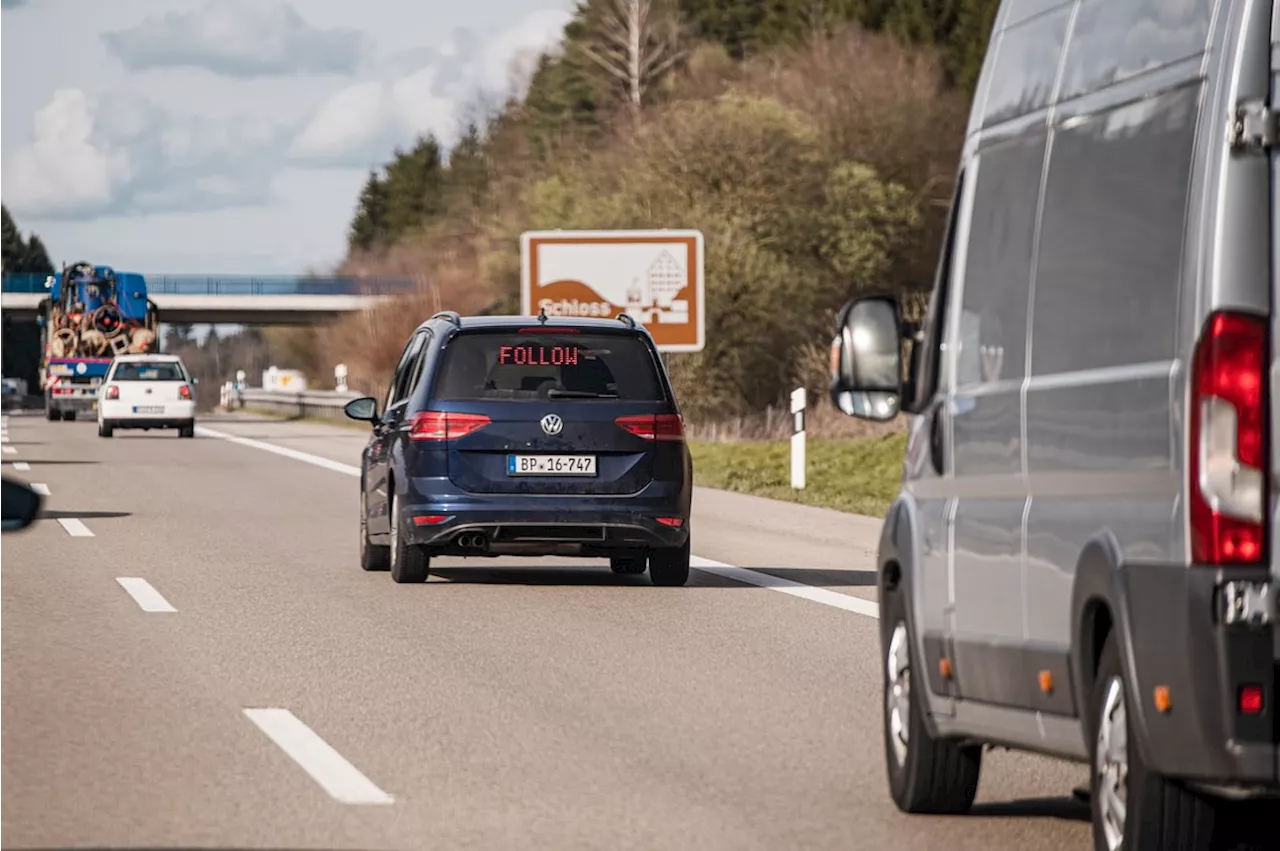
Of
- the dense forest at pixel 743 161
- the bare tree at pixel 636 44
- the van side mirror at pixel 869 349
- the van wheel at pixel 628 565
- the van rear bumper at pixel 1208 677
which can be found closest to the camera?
the van rear bumper at pixel 1208 677

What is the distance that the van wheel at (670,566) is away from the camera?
15477 mm

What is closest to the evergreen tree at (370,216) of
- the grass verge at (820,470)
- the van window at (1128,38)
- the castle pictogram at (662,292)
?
the castle pictogram at (662,292)

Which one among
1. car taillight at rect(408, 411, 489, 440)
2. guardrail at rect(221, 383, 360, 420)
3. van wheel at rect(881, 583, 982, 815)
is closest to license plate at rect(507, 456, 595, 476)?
car taillight at rect(408, 411, 489, 440)

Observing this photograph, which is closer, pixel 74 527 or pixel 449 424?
pixel 449 424

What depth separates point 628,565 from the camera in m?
16.8

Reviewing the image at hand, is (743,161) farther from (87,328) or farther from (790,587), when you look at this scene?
(790,587)

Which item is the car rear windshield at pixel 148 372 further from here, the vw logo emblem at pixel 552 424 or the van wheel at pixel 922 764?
the van wheel at pixel 922 764

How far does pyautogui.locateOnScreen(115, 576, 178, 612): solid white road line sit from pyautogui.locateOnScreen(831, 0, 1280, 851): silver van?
23.3 feet

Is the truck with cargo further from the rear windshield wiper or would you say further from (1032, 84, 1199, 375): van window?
(1032, 84, 1199, 375): van window

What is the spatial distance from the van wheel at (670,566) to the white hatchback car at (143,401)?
1209 inches

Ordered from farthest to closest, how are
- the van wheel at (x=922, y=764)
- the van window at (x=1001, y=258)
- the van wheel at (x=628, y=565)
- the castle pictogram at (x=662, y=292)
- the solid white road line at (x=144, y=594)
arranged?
the castle pictogram at (x=662, y=292)
the van wheel at (x=628, y=565)
the solid white road line at (x=144, y=594)
the van wheel at (x=922, y=764)
the van window at (x=1001, y=258)

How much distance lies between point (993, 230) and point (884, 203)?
61.5 metres

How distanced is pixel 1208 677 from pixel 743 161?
176 ft

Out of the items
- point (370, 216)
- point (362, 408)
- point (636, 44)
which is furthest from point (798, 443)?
point (370, 216)
